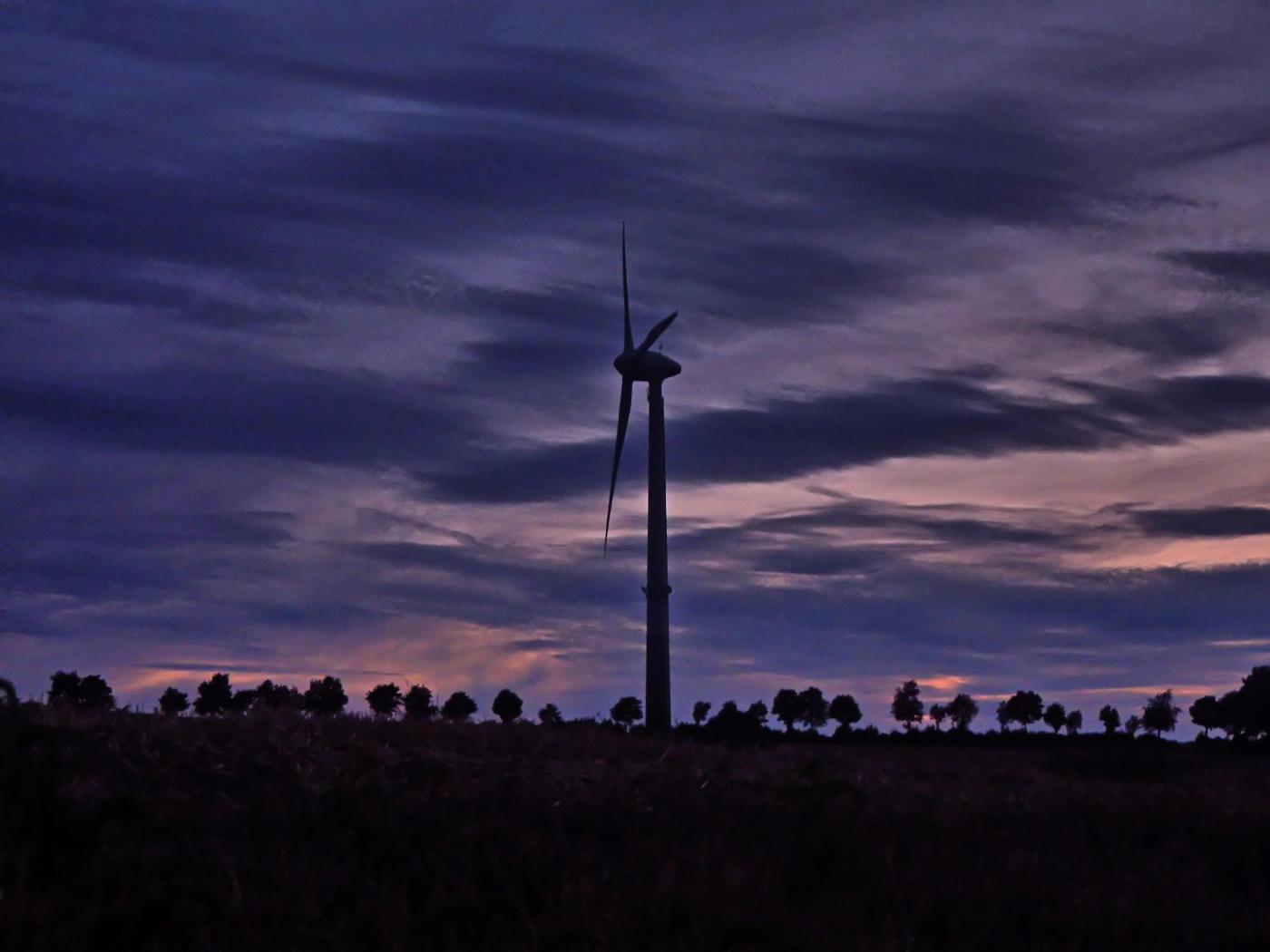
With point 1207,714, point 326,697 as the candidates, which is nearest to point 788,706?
→ point 1207,714

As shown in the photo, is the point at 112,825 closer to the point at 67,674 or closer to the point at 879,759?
the point at 879,759

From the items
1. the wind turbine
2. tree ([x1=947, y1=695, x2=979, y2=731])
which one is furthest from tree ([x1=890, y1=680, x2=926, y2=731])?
the wind turbine

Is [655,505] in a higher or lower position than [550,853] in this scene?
higher

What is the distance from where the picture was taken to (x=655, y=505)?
191ft

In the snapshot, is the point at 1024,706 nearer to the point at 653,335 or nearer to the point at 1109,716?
the point at 1109,716

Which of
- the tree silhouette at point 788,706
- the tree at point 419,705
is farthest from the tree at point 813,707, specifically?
the tree at point 419,705

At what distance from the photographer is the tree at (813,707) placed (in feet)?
348

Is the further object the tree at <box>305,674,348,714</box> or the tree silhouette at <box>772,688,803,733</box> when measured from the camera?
the tree silhouette at <box>772,688,803,733</box>

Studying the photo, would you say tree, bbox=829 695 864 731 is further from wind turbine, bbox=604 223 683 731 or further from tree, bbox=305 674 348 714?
tree, bbox=305 674 348 714

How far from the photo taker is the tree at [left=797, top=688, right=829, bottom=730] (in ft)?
348

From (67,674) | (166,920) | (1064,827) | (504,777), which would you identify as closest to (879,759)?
(1064,827)

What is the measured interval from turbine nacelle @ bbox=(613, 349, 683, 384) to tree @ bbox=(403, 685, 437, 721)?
25596mm

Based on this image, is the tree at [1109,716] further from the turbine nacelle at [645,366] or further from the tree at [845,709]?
the turbine nacelle at [645,366]

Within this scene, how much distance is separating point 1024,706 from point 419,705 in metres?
90.1
